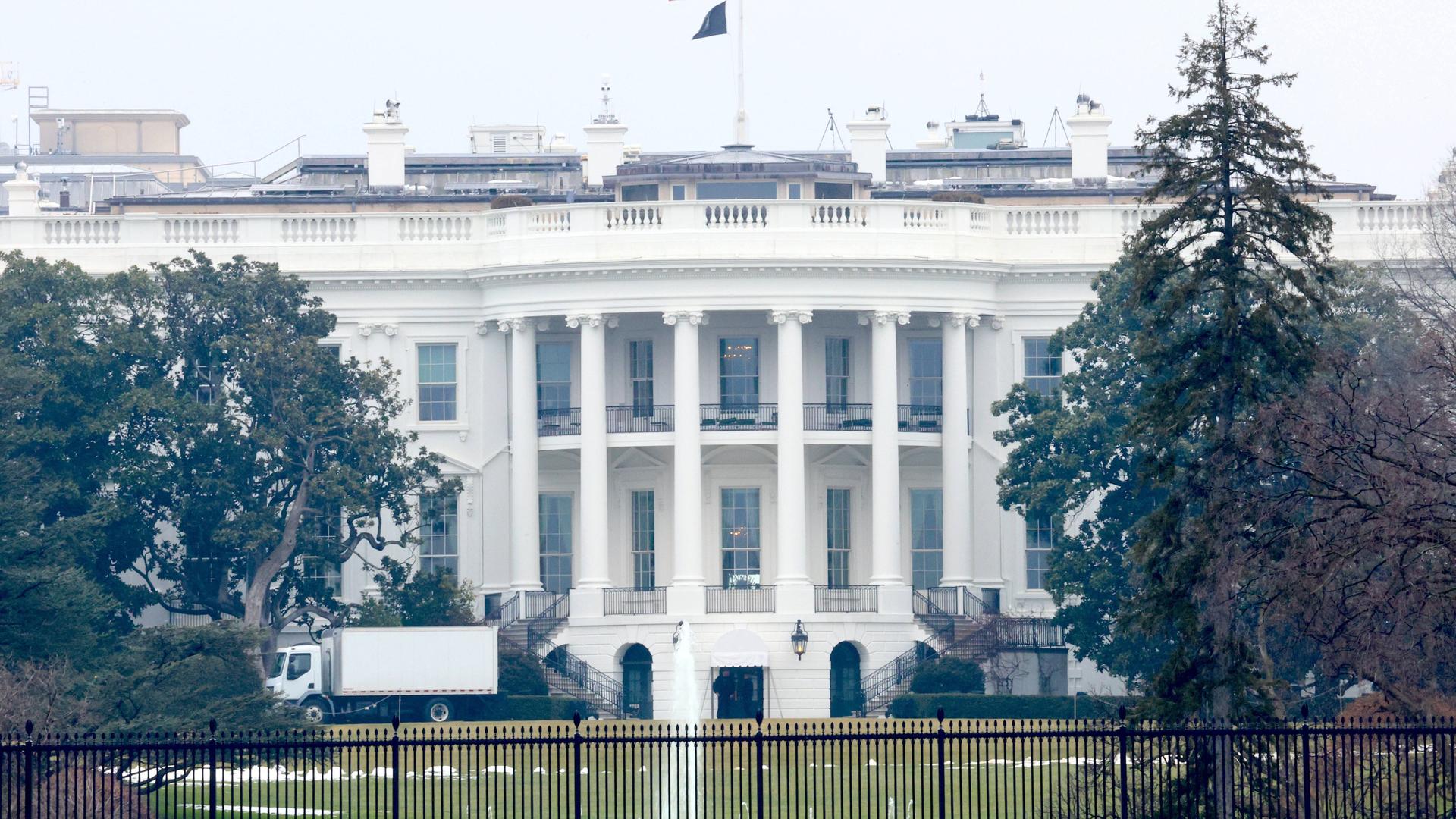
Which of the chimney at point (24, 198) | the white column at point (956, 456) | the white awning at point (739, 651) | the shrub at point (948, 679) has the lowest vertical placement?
the shrub at point (948, 679)

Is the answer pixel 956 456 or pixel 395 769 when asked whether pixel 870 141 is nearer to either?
pixel 956 456

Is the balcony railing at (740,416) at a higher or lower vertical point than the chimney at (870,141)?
lower

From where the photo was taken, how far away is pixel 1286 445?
49.0m

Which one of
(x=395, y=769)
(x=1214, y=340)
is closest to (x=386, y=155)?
(x=1214, y=340)

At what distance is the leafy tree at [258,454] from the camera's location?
76.0 metres

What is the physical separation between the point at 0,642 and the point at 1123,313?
89.5 feet

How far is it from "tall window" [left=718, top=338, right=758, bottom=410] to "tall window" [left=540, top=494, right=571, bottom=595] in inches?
194

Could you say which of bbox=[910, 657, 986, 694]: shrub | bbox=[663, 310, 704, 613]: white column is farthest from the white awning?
bbox=[910, 657, 986, 694]: shrub

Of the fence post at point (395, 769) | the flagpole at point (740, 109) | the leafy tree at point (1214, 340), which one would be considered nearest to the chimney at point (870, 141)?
the flagpole at point (740, 109)

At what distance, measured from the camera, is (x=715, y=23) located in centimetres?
8788

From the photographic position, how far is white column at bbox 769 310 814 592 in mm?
80500

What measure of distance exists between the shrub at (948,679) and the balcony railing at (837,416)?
331 inches

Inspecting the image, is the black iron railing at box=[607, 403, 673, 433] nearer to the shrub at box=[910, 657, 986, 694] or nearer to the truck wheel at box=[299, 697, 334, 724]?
the shrub at box=[910, 657, 986, 694]

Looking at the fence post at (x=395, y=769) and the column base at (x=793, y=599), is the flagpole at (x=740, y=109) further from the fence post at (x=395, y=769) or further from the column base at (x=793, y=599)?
the fence post at (x=395, y=769)
